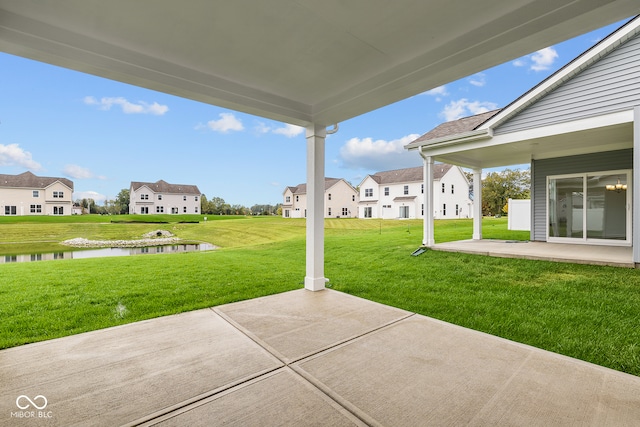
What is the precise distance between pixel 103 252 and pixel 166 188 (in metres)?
10.9

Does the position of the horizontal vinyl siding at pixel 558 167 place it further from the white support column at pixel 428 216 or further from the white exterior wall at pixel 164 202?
the white exterior wall at pixel 164 202

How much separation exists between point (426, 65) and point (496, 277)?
14.2ft

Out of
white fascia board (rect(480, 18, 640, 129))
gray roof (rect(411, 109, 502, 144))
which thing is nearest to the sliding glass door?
gray roof (rect(411, 109, 502, 144))

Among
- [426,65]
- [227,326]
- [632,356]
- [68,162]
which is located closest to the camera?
[632,356]

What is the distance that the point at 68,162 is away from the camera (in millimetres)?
11500

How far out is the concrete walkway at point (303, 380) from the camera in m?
1.74

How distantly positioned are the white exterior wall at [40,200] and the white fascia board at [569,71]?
1703 centimetres

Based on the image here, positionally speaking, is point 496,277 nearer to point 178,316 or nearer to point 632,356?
point 632,356

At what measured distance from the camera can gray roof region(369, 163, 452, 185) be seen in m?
23.1

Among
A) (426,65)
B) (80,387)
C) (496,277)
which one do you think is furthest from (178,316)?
(496,277)

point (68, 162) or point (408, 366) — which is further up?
point (68, 162)

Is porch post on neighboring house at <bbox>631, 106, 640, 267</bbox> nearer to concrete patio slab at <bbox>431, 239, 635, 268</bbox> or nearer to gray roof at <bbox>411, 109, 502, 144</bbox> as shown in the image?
concrete patio slab at <bbox>431, 239, 635, 268</bbox>

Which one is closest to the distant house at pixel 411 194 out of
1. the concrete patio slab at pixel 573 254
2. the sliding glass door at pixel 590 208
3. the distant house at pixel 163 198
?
the sliding glass door at pixel 590 208

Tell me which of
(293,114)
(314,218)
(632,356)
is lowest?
(632,356)
